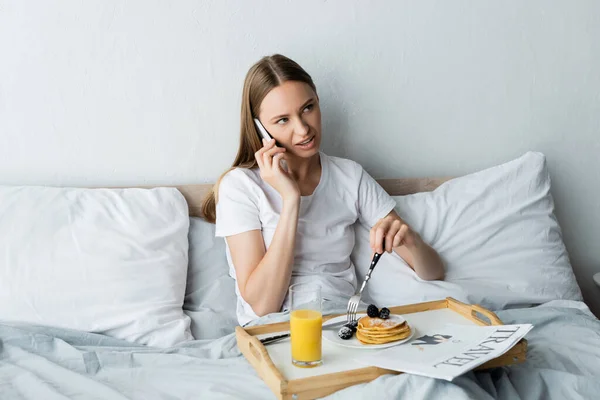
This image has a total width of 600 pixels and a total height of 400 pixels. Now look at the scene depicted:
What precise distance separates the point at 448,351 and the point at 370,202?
2.20ft

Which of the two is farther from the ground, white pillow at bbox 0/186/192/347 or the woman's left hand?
the woman's left hand

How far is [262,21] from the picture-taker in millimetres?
1853

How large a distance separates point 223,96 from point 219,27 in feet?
0.60

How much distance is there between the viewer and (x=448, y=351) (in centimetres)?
115

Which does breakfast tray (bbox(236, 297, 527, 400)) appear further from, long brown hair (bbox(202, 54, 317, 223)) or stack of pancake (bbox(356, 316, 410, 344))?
long brown hair (bbox(202, 54, 317, 223))

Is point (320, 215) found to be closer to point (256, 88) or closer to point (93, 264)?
point (256, 88)

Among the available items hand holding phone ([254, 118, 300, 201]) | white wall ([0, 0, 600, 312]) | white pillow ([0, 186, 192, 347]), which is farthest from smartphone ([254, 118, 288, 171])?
white pillow ([0, 186, 192, 347])

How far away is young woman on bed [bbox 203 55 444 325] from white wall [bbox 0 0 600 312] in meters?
0.20

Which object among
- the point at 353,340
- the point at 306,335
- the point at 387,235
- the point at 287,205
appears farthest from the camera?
the point at 287,205

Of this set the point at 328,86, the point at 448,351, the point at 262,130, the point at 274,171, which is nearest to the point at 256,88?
the point at 262,130

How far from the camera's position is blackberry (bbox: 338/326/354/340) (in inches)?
48.8

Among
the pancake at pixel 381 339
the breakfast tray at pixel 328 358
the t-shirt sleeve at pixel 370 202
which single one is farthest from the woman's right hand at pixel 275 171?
the pancake at pixel 381 339

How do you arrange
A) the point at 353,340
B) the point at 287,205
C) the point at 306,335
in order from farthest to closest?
the point at 287,205, the point at 353,340, the point at 306,335

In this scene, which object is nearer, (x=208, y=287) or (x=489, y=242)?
(x=208, y=287)
